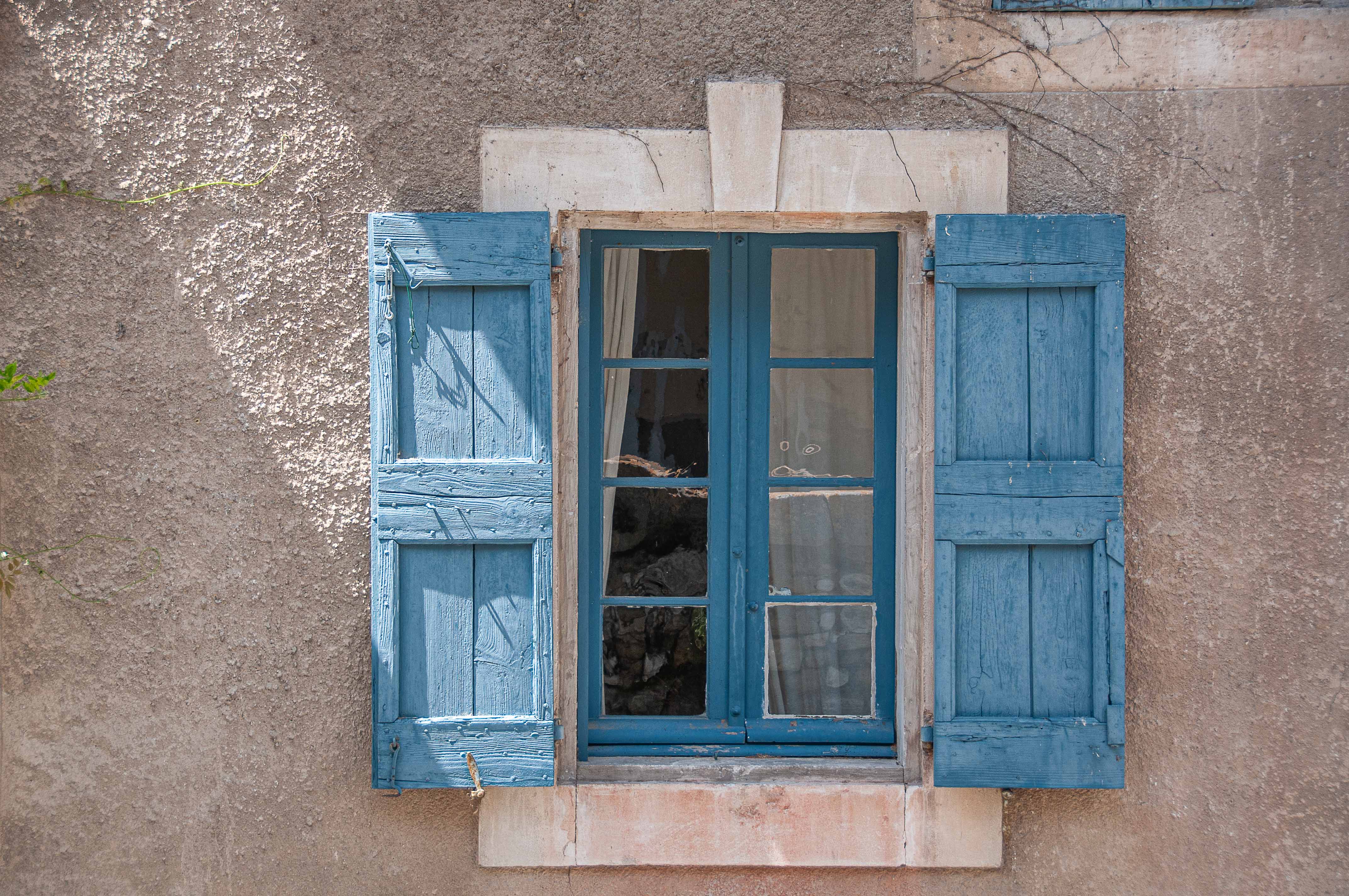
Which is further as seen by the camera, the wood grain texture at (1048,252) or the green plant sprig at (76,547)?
the green plant sprig at (76,547)

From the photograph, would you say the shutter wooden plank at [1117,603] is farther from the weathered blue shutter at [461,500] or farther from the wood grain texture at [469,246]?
the wood grain texture at [469,246]

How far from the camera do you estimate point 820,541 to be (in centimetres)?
262

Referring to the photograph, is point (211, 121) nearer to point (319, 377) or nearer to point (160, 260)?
point (160, 260)

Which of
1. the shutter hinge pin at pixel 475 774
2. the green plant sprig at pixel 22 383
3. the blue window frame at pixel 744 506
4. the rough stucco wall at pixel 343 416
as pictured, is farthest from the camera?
the blue window frame at pixel 744 506

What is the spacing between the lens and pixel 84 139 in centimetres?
244

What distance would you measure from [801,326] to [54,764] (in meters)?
2.42

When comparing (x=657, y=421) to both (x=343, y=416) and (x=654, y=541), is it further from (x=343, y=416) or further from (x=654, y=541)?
(x=343, y=416)

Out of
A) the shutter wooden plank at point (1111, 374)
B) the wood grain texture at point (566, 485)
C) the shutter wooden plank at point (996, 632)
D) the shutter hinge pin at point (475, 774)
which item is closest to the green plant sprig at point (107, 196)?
the wood grain texture at point (566, 485)

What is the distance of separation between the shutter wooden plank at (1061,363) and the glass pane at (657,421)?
91cm

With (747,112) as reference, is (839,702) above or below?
below

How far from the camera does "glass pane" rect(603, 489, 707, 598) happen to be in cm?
262

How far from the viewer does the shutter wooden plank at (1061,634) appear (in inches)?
92.7

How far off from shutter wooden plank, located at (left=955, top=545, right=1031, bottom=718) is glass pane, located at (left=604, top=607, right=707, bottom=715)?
0.74 m

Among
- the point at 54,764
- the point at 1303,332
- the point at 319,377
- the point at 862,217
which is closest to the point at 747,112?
the point at 862,217
